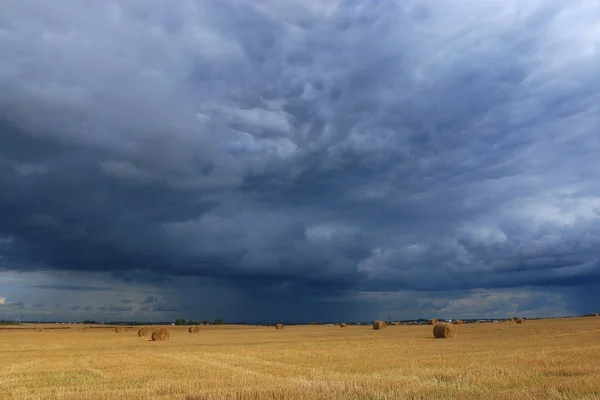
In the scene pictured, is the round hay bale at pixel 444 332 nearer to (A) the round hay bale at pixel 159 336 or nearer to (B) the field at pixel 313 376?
(B) the field at pixel 313 376

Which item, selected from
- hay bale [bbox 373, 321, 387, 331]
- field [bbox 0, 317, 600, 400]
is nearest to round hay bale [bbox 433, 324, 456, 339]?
field [bbox 0, 317, 600, 400]

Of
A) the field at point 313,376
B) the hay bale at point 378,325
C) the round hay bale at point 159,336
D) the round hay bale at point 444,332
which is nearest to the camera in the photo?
the field at point 313,376

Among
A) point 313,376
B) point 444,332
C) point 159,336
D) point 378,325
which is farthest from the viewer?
point 378,325

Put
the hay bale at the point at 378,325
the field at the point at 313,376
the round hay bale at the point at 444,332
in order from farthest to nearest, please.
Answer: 1. the hay bale at the point at 378,325
2. the round hay bale at the point at 444,332
3. the field at the point at 313,376

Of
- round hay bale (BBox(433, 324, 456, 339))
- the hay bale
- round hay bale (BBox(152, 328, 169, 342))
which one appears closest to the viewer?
round hay bale (BBox(433, 324, 456, 339))

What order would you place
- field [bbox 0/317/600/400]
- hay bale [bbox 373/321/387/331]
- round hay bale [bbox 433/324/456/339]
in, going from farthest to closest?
hay bale [bbox 373/321/387/331], round hay bale [bbox 433/324/456/339], field [bbox 0/317/600/400]

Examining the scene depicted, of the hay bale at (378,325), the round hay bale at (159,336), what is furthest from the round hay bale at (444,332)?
the round hay bale at (159,336)

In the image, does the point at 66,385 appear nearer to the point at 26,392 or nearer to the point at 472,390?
the point at 26,392

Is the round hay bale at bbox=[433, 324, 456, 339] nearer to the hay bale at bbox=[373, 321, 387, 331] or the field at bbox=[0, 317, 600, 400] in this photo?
the field at bbox=[0, 317, 600, 400]

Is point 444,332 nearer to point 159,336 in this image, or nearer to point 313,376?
point 159,336

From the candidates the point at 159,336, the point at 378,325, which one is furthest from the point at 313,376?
the point at 378,325

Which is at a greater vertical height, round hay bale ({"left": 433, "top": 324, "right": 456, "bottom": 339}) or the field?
round hay bale ({"left": 433, "top": 324, "right": 456, "bottom": 339})

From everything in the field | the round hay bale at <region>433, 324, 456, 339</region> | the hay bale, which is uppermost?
the hay bale

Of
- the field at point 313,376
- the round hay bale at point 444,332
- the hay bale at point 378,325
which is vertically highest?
the hay bale at point 378,325
